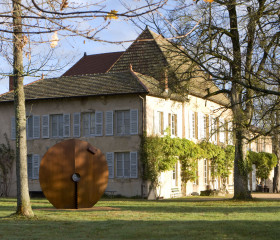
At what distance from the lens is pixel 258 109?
83.8 feet

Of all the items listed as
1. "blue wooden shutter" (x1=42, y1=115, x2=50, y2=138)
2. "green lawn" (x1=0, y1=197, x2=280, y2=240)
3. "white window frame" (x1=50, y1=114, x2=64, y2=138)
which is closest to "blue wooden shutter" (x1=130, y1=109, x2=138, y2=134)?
"white window frame" (x1=50, y1=114, x2=64, y2=138)

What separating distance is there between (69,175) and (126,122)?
13.5 metres

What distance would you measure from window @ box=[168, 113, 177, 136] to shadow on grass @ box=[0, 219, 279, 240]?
19835 millimetres

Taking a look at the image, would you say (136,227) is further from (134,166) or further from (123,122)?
(123,122)

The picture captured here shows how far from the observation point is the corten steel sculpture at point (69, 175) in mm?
21000

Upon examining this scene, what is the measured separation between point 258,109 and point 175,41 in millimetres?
4782

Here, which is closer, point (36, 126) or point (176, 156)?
point (176, 156)

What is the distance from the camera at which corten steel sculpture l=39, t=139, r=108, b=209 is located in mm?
21000

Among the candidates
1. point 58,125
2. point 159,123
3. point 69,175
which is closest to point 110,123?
point 159,123

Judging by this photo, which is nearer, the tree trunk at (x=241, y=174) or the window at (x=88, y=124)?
the tree trunk at (x=241, y=174)

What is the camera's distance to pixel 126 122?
34.3 m

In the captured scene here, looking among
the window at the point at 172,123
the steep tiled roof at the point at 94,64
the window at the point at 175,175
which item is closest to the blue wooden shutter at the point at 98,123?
the window at the point at 172,123

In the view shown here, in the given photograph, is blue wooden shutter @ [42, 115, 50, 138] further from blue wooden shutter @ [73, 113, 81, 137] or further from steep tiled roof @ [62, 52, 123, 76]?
steep tiled roof @ [62, 52, 123, 76]

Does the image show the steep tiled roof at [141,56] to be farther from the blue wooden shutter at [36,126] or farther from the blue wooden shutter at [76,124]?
the blue wooden shutter at [36,126]
